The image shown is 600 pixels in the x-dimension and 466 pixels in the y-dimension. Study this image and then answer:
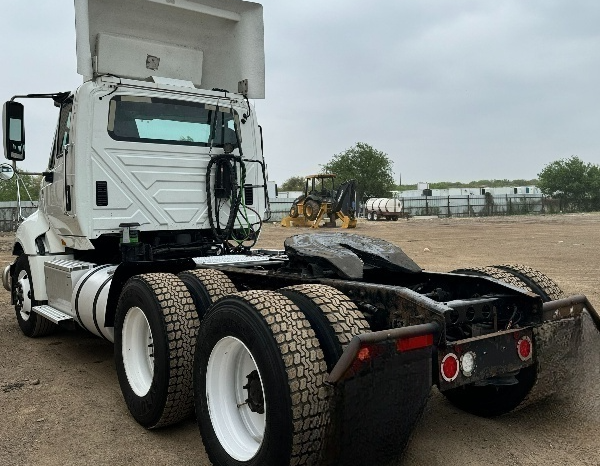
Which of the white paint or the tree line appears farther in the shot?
the tree line

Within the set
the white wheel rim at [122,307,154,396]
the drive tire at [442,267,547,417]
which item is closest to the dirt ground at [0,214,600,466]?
the drive tire at [442,267,547,417]

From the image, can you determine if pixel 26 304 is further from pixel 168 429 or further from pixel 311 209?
pixel 311 209

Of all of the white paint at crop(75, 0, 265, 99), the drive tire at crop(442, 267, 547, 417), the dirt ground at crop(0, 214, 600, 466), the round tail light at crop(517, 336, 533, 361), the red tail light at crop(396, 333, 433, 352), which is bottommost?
the dirt ground at crop(0, 214, 600, 466)

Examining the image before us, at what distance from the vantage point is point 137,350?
13.9 ft

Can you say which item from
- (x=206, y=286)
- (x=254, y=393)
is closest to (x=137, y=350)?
(x=206, y=286)

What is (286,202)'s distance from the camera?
47.2 metres

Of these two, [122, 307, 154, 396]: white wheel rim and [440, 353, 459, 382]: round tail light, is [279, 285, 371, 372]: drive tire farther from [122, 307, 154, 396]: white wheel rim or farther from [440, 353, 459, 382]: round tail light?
[122, 307, 154, 396]: white wheel rim

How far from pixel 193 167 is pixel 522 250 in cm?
1243

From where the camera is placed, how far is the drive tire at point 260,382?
2570 mm

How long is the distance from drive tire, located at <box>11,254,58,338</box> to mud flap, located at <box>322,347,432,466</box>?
4.81 m

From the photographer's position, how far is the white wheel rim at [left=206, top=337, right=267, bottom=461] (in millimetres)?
3148

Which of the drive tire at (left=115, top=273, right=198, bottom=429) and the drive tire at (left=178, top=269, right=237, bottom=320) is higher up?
the drive tire at (left=178, top=269, right=237, bottom=320)

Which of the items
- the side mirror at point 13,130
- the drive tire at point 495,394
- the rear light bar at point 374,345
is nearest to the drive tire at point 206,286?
the rear light bar at point 374,345

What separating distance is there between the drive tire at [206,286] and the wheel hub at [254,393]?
2.70 ft
